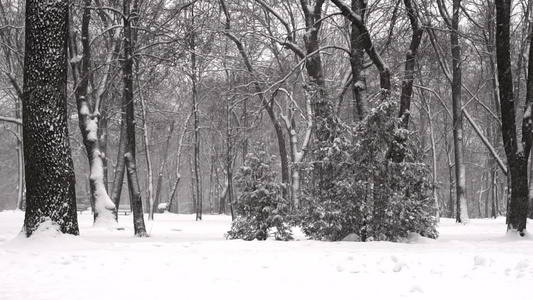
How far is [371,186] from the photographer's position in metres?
9.58

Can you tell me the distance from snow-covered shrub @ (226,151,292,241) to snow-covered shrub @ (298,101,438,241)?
2.65ft

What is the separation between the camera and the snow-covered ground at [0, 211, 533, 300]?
4441 millimetres

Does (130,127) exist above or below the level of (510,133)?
above

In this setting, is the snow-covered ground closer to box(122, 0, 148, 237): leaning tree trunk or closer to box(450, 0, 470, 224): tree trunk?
box(122, 0, 148, 237): leaning tree trunk

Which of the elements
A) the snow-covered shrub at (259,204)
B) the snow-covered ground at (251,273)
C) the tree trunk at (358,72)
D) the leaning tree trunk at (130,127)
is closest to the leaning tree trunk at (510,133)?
the snow-covered ground at (251,273)

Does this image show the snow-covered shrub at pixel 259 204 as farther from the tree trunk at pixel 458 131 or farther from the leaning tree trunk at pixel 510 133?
the tree trunk at pixel 458 131

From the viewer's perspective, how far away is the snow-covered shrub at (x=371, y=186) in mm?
9312

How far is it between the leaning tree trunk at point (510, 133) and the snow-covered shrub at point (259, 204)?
4.94 meters

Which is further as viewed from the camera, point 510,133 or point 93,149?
point 93,149

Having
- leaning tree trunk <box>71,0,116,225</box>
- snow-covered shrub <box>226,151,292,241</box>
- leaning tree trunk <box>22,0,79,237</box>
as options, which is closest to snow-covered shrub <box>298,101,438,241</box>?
snow-covered shrub <box>226,151,292,241</box>

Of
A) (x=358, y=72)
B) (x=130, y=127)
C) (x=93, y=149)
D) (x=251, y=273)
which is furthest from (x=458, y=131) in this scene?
(x=251, y=273)

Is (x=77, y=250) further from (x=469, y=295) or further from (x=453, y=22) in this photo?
(x=453, y=22)

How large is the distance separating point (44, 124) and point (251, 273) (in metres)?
4.47

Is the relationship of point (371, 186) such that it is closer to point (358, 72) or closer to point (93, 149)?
point (358, 72)
